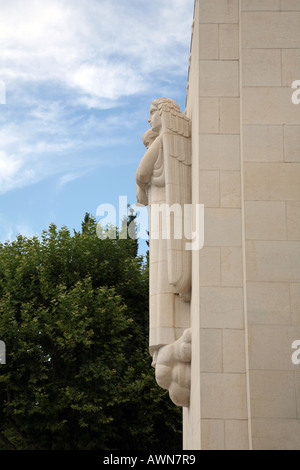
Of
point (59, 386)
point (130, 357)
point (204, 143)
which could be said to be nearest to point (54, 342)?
point (59, 386)

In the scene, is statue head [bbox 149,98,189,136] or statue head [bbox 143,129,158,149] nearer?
statue head [bbox 149,98,189,136]

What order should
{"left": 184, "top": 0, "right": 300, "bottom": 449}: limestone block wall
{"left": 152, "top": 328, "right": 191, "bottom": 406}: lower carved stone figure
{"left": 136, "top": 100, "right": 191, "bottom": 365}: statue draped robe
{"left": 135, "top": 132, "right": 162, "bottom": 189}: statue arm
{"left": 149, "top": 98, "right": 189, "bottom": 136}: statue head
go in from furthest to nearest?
{"left": 135, "top": 132, "right": 162, "bottom": 189}: statue arm → {"left": 149, "top": 98, "right": 189, "bottom": 136}: statue head → {"left": 136, "top": 100, "right": 191, "bottom": 365}: statue draped robe → {"left": 152, "top": 328, "right": 191, "bottom": 406}: lower carved stone figure → {"left": 184, "top": 0, "right": 300, "bottom": 449}: limestone block wall

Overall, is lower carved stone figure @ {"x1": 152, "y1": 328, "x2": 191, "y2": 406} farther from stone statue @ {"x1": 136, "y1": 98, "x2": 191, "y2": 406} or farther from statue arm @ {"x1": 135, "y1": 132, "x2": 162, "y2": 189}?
statue arm @ {"x1": 135, "y1": 132, "x2": 162, "y2": 189}

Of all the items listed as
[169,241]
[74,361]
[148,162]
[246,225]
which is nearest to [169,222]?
[169,241]

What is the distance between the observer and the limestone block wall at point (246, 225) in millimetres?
9930

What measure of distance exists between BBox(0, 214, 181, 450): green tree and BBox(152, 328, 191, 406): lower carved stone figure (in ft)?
39.1

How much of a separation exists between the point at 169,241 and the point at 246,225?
1.83 metres

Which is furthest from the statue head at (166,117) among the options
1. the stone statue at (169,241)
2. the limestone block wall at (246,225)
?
the limestone block wall at (246,225)

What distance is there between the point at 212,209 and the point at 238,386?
2825 mm

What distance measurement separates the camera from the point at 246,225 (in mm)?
10633

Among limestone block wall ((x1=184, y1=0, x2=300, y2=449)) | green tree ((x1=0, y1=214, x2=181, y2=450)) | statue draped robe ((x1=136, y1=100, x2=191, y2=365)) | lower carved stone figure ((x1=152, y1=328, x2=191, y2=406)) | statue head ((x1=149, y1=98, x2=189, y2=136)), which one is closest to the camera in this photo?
limestone block wall ((x1=184, y1=0, x2=300, y2=449))

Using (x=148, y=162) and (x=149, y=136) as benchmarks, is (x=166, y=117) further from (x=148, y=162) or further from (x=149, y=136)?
(x=148, y=162)

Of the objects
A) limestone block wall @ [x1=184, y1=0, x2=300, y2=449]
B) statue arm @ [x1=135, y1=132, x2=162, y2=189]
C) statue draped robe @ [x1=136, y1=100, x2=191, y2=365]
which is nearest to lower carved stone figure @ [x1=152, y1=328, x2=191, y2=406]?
statue draped robe @ [x1=136, y1=100, x2=191, y2=365]

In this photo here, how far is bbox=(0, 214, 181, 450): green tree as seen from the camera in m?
24.1
